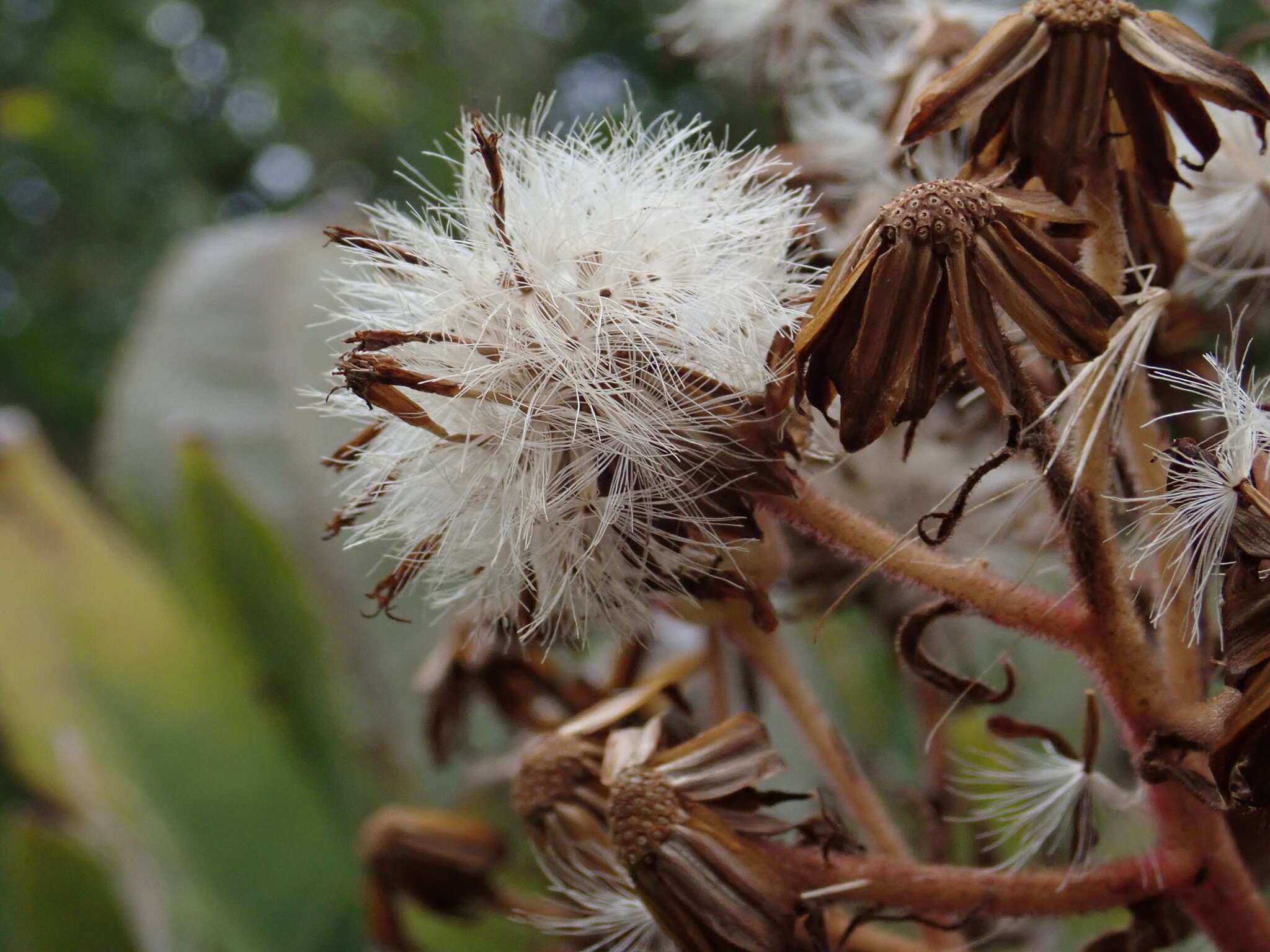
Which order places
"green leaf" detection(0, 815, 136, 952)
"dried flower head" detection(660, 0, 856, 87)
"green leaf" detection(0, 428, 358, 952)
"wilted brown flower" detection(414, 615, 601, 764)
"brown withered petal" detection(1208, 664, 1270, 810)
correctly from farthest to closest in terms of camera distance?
"green leaf" detection(0, 428, 358, 952) → "green leaf" detection(0, 815, 136, 952) → "dried flower head" detection(660, 0, 856, 87) → "wilted brown flower" detection(414, 615, 601, 764) → "brown withered petal" detection(1208, 664, 1270, 810)

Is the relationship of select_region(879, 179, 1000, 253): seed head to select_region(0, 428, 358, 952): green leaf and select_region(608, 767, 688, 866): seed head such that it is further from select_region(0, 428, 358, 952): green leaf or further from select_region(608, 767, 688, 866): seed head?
select_region(0, 428, 358, 952): green leaf

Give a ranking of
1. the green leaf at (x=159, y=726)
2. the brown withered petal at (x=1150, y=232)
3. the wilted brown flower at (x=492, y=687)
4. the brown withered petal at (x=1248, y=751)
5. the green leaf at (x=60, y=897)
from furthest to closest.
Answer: the green leaf at (x=159, y=726) → the green leaf at (x=60, y=897) → the wilted brown flower at (x=492, y=687) → the brown withered petal at (x=1150, y=232) → the brown withered petal at (x=1248, y=751)

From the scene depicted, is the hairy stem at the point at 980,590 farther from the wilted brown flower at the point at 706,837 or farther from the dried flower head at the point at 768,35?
the dried flower head at the point at 768,35

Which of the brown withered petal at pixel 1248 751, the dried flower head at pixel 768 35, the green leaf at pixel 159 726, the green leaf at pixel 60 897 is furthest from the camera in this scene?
the green leaf at pixel 159 726

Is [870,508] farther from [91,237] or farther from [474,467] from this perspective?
[91,237]

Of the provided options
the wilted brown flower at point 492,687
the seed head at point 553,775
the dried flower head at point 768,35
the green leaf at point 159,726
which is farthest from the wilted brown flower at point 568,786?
the green leaf at point 159,726

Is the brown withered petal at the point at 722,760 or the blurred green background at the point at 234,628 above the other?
the blurred green background at the point at 234,628

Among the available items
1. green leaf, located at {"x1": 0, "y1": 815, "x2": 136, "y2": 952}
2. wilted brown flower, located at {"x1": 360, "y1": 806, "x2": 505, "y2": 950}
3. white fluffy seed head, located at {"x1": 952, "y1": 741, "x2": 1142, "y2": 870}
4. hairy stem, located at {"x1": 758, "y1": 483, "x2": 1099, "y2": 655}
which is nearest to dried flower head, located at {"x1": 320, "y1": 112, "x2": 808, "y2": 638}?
hairy stem, located at {"x1": 758, "y1": 483, "x2": 1099, "y2": 655}
